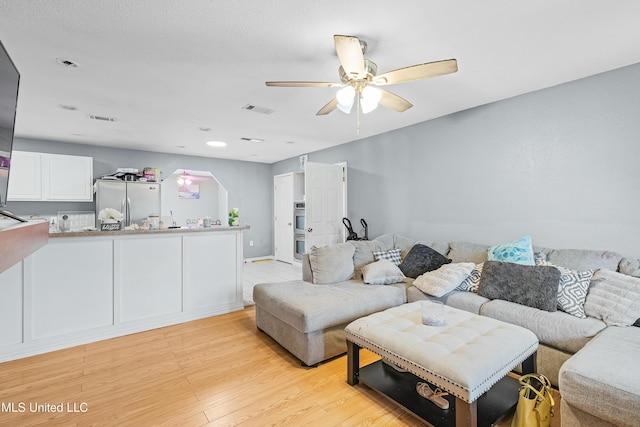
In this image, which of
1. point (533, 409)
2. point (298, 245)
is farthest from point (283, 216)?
point (533, 409)

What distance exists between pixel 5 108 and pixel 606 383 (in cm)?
312

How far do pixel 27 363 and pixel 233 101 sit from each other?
302cm

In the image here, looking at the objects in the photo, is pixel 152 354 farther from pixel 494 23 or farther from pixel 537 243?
pixel 537 243

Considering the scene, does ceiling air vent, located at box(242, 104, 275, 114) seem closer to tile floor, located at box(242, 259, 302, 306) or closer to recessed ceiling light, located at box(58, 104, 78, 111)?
recessed ceiling light, located at box(58, 104, 78, 111)

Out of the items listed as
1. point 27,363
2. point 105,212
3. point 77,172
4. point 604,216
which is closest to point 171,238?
point 105,212

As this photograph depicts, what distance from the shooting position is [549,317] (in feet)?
7.06

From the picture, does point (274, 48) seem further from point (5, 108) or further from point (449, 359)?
point (449, 359)

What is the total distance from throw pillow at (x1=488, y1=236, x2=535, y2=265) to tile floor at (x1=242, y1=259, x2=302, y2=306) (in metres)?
3.10

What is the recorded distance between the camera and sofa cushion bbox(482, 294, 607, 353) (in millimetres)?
1975

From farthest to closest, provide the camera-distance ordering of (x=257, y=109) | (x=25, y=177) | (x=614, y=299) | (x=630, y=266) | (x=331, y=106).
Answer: (x=25, y=177) → (x=257, y=109) → (x=331, y=106) → (x=630, y=266) → (x=614, y=299)

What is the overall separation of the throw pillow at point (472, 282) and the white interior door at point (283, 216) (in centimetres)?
436

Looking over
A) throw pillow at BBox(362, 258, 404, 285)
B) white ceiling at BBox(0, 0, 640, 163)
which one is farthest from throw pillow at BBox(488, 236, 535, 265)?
white ceiling at BBox(0, 0, 640, 163)

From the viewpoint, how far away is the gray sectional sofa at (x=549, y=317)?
141 cm

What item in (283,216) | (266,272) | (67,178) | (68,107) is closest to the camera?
(68,107)
